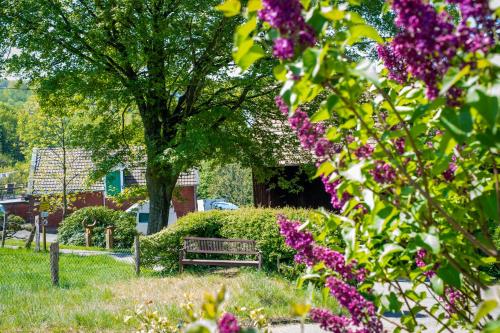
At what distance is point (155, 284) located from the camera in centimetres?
1130

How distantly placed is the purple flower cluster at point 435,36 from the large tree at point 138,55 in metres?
13.9

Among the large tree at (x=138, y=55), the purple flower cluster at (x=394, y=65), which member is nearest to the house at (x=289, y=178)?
the large tree at (x=138, y=55)

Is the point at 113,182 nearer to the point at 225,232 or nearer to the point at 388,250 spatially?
the point at 225,232

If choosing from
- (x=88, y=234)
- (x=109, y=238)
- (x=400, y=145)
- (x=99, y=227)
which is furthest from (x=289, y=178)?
(x=400, y=145)

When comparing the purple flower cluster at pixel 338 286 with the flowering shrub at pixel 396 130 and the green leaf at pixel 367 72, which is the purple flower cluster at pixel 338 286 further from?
the green leaf at pixel 367 72

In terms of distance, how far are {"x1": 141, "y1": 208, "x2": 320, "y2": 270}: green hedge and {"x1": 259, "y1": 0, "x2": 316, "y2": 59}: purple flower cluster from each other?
11.2 m

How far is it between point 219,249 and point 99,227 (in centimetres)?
1189

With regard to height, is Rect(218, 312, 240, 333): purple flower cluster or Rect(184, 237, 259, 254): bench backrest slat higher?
Rect(218, 312, 240, 333): purple flower cluster

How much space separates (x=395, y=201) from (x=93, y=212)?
2391 cm

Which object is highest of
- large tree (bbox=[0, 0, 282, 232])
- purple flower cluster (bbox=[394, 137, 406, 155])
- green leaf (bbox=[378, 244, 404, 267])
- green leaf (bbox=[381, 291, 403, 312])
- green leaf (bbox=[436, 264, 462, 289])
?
large tree (bbox=[0, 0, 282, 232])

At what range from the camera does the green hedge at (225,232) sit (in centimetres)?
1308

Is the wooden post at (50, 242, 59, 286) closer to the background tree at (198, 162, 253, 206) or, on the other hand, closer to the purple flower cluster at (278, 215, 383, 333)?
the purple flower cluster at (278, 215, 383, 333)

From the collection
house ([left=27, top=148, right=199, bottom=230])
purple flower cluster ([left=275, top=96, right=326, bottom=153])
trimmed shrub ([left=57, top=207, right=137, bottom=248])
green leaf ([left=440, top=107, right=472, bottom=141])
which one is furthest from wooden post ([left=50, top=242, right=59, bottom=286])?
house ([left=27, top=148, right=199, bottom=230])

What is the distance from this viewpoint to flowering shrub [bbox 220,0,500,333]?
1545 millimetres
